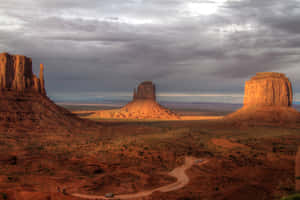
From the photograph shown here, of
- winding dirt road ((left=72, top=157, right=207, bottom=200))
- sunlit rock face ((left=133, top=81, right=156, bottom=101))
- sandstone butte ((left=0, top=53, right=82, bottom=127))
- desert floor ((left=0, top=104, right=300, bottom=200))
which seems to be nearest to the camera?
winding dirt road ((left=72, top=157, right=207, bottom=200))

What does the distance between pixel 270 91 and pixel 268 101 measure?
2.82m

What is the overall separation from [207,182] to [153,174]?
14.0 feet

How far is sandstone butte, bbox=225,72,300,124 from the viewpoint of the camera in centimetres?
5942

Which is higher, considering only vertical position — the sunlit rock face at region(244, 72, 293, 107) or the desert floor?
the sunlit rock face at region(244, 72, 293, 107)

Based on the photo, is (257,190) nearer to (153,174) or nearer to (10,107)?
(153,174)

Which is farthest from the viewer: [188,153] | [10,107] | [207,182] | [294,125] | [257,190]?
[294,125]

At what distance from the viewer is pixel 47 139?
3331 cm

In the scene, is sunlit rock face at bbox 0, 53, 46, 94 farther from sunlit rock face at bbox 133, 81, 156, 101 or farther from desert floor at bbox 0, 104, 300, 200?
sunlit rock face at bbox 133, 81, 156, 101

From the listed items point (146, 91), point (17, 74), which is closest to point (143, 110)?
point (146, 91)

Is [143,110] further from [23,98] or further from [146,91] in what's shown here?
[23,98]

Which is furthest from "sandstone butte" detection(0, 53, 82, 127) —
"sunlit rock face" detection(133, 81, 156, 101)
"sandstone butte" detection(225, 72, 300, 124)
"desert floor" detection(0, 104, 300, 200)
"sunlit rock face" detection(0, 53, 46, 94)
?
"sunlit rock face" detection(133, 81, 156, 101)

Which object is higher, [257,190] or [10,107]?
[10,107]

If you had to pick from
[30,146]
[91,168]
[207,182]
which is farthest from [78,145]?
[207,182]

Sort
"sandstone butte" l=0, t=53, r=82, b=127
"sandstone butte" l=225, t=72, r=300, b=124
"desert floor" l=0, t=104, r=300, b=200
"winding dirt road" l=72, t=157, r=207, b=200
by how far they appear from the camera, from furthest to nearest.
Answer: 1. "sandstone butte" l=225, t=72, r=300, b=124
2. "sandstone butte" l=0, t=53, r=82, b=127
3. "desert floor" l=0, t=104, r=300, b=200
4. "winding dirt road" l=72, t=157, r=207, b=200
